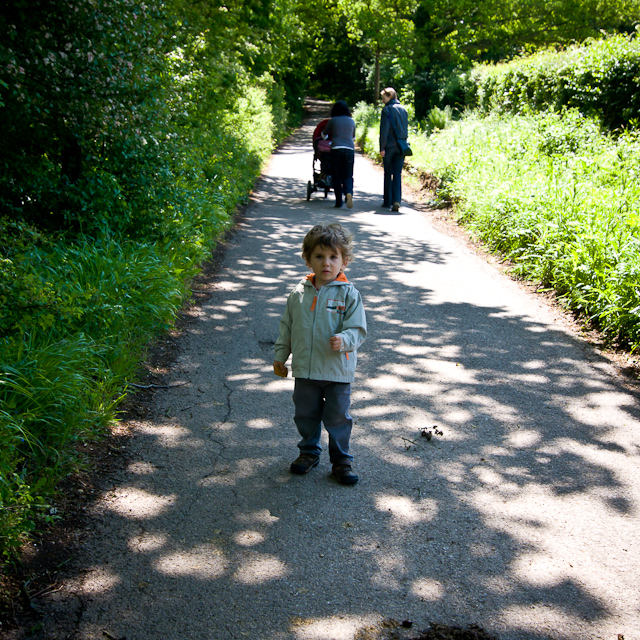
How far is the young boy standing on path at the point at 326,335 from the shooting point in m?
3.57

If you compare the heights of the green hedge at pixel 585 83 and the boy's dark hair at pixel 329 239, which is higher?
the green hedge at pixel 585 83

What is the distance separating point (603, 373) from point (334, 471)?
2843 mm

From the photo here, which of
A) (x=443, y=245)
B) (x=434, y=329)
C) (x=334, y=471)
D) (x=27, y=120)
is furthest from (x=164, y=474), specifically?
(x=443, y=245)

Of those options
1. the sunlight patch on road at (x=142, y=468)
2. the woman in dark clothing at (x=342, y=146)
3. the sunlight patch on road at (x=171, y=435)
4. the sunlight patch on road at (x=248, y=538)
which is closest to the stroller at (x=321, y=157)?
the woman in dark clothing at (x=342, y=146)

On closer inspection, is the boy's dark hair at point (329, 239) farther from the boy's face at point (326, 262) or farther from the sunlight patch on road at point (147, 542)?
the sunlight patch on road at point (147, 542)

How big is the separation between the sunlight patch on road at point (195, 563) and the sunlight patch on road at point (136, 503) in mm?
389

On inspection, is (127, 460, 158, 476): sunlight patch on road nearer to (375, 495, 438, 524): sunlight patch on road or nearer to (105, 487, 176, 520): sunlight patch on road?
(105, 487, 176, 520): sunlight patch on road

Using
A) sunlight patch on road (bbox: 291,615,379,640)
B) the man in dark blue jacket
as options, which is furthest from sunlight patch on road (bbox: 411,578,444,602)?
the man in dark blue jacket

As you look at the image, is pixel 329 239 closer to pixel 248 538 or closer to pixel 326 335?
pixel 326 335

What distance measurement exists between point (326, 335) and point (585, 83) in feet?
44.2

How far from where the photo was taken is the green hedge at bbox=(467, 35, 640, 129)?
43.2 ft

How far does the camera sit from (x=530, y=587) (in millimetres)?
2906

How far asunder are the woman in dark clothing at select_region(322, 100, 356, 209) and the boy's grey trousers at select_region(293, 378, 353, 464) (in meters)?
9.31

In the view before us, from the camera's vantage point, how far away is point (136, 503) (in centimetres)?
347
